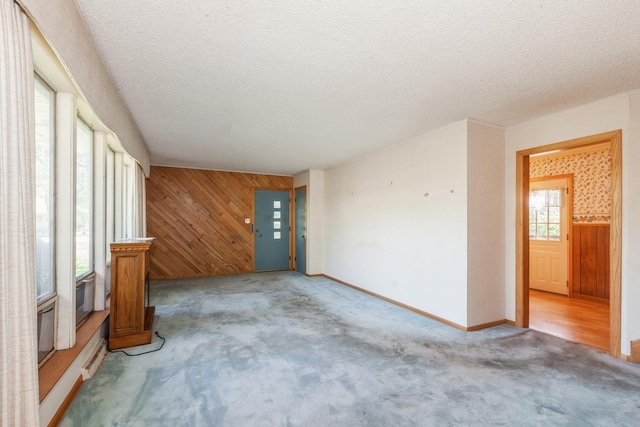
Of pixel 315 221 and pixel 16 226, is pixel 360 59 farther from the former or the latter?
pixel 315 221

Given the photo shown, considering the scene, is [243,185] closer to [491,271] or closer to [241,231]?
[241,231]

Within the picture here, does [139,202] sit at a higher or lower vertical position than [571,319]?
higher

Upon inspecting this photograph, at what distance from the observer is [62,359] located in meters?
2.11

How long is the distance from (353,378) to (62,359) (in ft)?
7.06

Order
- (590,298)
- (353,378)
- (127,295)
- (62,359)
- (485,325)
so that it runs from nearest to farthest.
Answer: (62,359)
(353,378)
(127,295)
(485,325)
(590,298)

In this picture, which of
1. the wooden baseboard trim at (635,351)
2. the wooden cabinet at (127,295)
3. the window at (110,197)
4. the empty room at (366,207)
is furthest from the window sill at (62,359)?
the wooden baseboard trim at (635,351)

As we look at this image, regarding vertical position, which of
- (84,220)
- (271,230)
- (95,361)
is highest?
(84,220)

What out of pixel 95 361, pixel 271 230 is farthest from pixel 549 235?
pixel 95 361

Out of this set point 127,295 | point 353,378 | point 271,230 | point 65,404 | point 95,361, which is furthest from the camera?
point 271,230

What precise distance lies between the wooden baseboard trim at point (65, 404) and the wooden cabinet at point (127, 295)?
2.23ft

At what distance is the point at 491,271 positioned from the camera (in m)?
3.61

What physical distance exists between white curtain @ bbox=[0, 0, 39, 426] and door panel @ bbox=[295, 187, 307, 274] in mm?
5648

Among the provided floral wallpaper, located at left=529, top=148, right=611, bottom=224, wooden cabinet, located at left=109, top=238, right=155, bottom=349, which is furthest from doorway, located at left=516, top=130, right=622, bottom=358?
wooden cabinet, located at left=109, top=238, right=155, bottom=349

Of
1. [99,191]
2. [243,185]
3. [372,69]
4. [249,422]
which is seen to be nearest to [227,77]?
[372,69]
